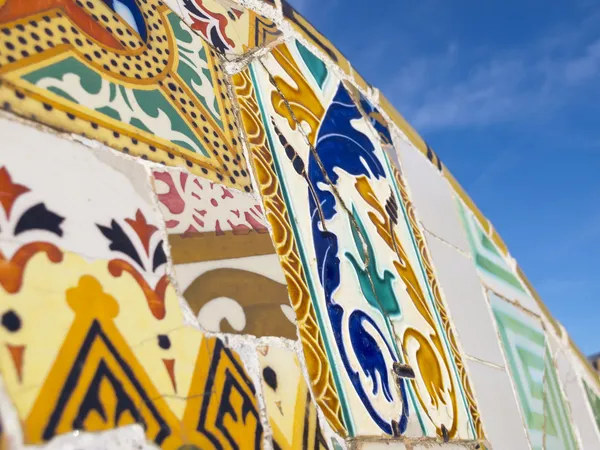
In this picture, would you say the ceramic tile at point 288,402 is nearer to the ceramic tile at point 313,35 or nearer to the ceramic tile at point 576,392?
the ceramic tile at point 313,35

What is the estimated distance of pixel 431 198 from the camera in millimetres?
1591

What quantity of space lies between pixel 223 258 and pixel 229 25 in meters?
0.52

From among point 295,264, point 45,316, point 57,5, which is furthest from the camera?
point 295,264

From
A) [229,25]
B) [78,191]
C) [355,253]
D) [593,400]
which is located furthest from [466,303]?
[78,191]

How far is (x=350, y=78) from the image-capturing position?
144 centimetres

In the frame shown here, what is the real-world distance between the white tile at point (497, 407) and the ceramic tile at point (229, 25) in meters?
0.77

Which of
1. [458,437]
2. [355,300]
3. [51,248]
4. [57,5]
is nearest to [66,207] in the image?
[51,248]

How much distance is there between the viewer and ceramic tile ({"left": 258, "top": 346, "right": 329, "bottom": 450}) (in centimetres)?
64

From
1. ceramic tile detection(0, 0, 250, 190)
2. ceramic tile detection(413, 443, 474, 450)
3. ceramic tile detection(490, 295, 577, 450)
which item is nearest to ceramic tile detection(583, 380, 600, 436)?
ceramic tile detection(490, 295, 577, 450)

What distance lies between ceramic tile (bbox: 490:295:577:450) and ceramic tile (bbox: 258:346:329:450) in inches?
34.7

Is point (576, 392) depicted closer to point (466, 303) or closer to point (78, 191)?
point (466, 303)

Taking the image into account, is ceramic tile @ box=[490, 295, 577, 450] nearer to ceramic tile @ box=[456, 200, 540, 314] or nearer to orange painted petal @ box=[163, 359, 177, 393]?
ceramic tile @ box=[456, 200, 540, 314]

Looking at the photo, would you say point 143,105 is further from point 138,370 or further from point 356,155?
point 356,155

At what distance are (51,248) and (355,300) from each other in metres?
0.54
